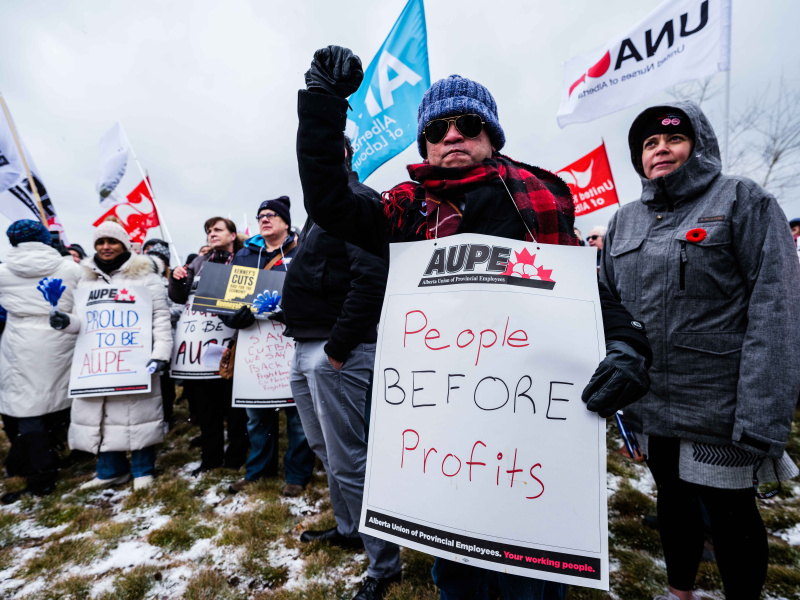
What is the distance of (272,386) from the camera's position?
312 centimetres

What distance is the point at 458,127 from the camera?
1236 millimetres

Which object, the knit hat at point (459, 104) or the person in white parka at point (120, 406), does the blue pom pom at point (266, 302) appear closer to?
the person in white parka at point (120, 406)

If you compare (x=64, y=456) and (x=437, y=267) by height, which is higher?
(x=437, y=267)

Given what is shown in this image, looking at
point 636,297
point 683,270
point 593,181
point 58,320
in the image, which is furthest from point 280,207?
point 593,181

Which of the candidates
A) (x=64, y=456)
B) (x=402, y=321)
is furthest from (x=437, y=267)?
(x=64, y=456)

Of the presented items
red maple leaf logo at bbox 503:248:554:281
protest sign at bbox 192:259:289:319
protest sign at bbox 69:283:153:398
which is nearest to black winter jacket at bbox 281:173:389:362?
red maple leaf logo at bbox 503:248:554:281

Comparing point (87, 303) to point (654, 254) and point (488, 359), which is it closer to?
point (488, 359)

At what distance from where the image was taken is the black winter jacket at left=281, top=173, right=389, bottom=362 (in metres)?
1.81

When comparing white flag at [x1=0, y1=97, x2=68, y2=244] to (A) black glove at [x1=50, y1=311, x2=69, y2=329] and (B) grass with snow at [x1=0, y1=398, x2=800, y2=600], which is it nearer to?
(A) black glove at [x1=50, y1=311, x2=69, y2=329]

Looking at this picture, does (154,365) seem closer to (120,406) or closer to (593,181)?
(120,406)

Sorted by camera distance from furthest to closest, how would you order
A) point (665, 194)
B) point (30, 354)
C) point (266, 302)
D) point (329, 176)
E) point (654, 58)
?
point (654, 58)
point (30, 354)
point (266, 302)
point (665, 194)
point (329, 176)

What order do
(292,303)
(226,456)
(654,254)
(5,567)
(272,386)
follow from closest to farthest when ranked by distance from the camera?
(654,254) < (292,303) < (5,567) < (272,386) < (226,456)

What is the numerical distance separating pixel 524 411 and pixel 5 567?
3393mm

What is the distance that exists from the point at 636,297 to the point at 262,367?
2.73 m
